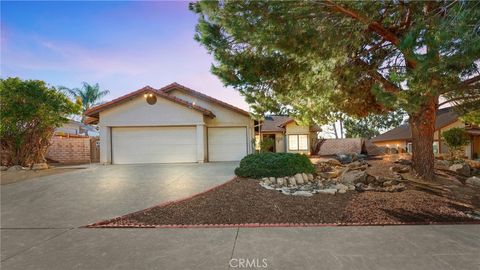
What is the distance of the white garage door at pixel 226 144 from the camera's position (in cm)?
1691

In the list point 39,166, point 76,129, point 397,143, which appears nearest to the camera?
point 39,166

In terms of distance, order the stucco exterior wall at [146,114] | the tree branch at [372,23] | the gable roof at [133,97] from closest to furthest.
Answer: the tree branch at [372,23]
the gable roof at [133,97]
the stucco exterior wall at [146,114]

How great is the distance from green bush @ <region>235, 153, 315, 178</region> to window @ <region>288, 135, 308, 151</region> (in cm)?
1803

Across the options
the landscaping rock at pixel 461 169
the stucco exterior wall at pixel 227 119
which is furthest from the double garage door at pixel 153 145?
the landscaping rock at pixel 461 169

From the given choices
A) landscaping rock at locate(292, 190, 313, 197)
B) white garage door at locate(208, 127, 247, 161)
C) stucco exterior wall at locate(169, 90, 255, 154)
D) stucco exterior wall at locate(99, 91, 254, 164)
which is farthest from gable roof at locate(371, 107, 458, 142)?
landscaping rock at locate(292, 190, 313, 197)

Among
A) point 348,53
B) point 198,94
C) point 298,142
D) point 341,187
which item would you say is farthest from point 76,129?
point 341,187

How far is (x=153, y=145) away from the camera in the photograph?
1595 centimetres

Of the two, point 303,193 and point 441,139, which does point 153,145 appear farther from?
point 441,139

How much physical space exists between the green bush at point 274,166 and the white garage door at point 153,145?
7.05 meters

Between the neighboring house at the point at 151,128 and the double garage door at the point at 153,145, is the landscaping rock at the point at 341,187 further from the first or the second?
the double garage door at the point at 153,145

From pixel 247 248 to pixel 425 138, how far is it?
7.99 metres

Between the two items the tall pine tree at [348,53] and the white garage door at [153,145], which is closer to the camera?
the tall pine tree at [348,53]

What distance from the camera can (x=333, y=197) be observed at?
7062mm

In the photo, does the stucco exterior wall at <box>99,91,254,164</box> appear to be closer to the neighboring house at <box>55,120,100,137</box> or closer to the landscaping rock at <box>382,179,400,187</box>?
the landscaping rock at <box>382,179,400,187</box>
